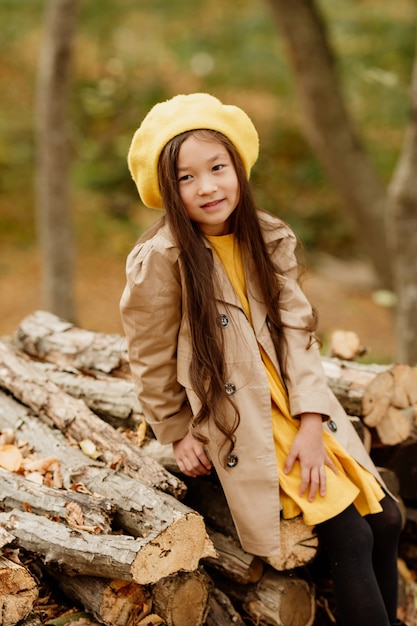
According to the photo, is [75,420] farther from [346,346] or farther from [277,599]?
[346,346]

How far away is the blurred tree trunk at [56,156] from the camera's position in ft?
20.3

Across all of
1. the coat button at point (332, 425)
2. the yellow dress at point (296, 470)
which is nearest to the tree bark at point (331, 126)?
the yellow dress at point (296, 470)

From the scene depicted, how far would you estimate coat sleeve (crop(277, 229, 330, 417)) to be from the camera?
253cm

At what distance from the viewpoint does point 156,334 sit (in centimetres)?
Answer: 248

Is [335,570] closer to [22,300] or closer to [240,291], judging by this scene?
[240,291]

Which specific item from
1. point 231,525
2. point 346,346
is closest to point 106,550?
point 231,525

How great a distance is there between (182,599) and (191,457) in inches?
18.9

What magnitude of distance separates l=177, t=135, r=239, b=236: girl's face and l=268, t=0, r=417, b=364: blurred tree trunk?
11.3 ft

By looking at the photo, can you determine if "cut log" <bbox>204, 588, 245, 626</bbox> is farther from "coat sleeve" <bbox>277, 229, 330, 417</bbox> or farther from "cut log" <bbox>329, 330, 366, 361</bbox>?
"cut log" <bbox>329, 330, 366, 361</bbox>

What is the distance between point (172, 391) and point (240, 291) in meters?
0.44

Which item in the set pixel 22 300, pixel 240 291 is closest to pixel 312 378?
pixel 240 291

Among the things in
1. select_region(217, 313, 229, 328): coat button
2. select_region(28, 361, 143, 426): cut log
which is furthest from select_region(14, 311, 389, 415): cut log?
select_region(217, 313, 229, 328): coat button

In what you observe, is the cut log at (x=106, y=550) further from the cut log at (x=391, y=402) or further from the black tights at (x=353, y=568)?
the cut log at (x=391, y=402)

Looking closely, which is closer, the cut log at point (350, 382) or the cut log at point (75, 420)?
the cut log at point (75, 420)
